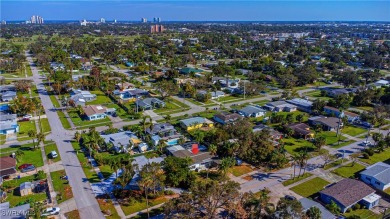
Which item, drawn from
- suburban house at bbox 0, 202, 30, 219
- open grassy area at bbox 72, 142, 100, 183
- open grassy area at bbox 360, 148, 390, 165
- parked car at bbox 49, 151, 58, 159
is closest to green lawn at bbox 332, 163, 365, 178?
open grassy area at bbox 360, 148, 390, 165

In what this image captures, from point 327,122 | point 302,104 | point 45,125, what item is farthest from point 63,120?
point 302,104

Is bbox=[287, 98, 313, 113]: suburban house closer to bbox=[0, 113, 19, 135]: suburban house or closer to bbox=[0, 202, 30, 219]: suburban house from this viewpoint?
bbox=[0, 202, 30, 219]: suburban house

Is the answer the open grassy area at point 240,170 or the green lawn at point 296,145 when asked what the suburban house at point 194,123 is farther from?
the open grassy area at point 240,170

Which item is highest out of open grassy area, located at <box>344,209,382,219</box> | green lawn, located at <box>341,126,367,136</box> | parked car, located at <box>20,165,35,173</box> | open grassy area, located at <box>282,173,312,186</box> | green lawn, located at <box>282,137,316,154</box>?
green lawn, located at <box>341,126,367,136</box>

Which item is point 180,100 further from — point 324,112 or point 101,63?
point 101,63

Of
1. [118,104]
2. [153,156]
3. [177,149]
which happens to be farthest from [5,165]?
[118,104]

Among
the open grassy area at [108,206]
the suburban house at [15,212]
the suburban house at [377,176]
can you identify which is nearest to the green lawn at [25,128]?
the suburban house at [15,212]
